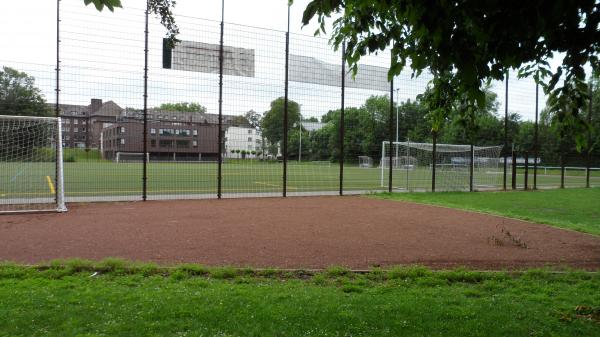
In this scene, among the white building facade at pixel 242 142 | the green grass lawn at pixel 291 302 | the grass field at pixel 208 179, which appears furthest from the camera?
the grass field at pixel 208 179

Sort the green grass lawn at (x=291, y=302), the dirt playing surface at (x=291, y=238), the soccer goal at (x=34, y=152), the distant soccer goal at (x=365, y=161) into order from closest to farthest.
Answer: the green grass lawn at (x=291, y=302)
the dirt playing surface at (x=291, y=238)
the soccer goal at (x=34, y=152)
the distant soccer goal at (x=365, y=161)

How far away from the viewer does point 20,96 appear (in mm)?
12750

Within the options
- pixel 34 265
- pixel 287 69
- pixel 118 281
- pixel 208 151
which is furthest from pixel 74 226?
pixel 287 69

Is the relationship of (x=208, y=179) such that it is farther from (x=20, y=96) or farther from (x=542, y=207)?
(x=542, y=207)

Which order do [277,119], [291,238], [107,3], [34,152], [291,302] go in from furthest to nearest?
1. [277,119]
2. [34,152]
3. [291,238]
4. [291,302]
5. [107,3]

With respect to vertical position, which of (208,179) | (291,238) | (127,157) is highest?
(127,157)

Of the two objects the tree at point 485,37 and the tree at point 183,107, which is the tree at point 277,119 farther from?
the tree at point 485,37

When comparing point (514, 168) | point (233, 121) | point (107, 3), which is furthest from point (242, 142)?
point (514, 168)

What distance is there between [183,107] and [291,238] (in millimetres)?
9182

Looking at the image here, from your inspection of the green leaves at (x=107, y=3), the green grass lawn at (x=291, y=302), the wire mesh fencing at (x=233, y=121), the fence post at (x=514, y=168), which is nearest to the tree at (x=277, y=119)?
the wire mesh fencing at (x=233, y=121)

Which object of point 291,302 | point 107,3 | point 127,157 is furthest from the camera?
point 127,157

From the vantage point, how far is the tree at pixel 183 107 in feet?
49.0

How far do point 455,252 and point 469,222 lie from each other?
346 cm

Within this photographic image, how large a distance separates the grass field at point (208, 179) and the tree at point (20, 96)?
2.18 metres
